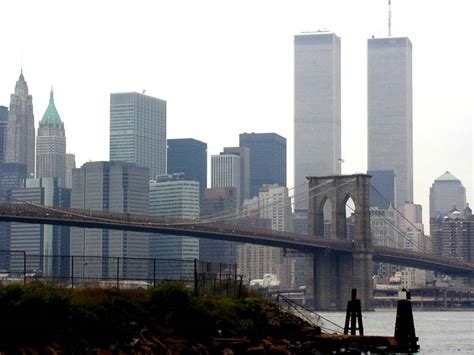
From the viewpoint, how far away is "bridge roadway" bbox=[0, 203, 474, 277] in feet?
420

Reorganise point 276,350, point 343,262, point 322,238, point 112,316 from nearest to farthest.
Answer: point 112,316 < point 276,350 < point 322,238 < point 343,262

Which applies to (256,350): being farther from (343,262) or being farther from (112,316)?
(343,262)

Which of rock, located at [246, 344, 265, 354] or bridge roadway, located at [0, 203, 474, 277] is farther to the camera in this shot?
bridge roadway, located at [0, 203, 474, 277]

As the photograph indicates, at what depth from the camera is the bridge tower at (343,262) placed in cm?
16838

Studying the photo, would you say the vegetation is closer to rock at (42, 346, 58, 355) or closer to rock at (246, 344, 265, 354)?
rock at (42, 346, 58, 355)

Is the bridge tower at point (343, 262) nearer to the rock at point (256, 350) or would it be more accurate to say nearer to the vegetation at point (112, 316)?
the vegetation at point (112, 316)

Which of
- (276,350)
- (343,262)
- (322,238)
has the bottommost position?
(276,350)

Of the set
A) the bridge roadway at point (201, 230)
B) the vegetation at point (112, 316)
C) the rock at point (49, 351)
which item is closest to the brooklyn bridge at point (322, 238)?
the bridge roadway at point (201, 230)

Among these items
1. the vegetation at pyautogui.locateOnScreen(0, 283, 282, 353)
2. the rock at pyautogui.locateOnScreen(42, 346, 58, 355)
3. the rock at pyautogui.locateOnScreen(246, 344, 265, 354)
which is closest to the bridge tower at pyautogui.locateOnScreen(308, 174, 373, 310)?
the vegetation at pyautogui.locateOnScreen(0, 283, 282, 353)

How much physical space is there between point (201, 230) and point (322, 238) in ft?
89.0

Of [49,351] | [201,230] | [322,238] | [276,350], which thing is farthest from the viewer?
[322,238]

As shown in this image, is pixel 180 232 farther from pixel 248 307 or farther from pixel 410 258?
pixel 248 307

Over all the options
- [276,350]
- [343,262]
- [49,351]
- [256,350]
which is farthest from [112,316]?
[343,262]

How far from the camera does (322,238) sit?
6570 inches
